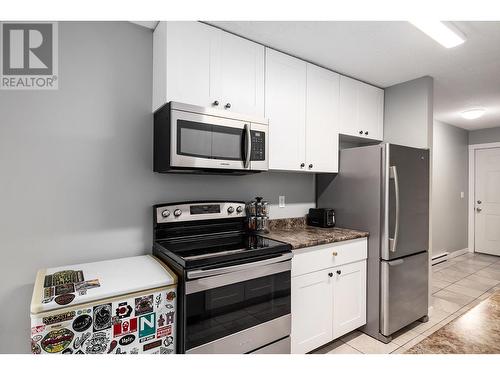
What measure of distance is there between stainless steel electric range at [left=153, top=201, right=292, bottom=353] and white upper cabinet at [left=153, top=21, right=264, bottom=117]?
29.6 inches

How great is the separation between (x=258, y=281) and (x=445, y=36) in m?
2.13

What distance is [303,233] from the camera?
2.33 m

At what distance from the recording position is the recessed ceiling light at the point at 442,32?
1.76m

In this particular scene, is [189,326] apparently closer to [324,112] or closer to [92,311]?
[92,311]

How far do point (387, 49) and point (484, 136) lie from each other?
4.40 metres

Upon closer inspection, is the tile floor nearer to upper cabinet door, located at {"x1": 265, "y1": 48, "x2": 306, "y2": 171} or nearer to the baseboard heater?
the baseboard heater

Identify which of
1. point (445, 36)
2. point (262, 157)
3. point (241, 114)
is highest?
point (445, 36)

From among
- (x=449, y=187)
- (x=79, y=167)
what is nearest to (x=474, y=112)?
(x=449, y=187)

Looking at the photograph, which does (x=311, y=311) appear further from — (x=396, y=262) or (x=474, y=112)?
(x=474, y=112)

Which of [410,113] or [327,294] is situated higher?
[410,113]

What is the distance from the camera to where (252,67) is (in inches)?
80.4

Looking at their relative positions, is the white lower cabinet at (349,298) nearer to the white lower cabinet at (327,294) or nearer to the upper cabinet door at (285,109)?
the white lower cabinet at (327,294)

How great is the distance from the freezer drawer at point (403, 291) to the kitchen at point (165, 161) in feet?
0.18

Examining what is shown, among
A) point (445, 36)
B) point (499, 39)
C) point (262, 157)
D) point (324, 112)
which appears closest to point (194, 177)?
point (262, 157)
